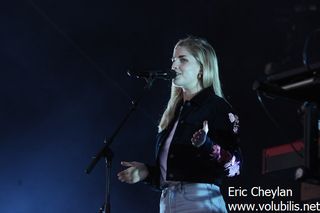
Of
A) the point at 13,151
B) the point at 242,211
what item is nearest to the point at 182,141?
the point at 242,211

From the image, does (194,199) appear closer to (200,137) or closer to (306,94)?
(200,137)

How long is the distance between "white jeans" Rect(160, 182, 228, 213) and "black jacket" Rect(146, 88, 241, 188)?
3 centimetres

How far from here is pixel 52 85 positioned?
4.66m

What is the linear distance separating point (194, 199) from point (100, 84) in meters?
2.55

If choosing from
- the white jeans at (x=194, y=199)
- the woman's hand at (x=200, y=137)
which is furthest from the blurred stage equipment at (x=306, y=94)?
the white jeans at (x=194, y=199)

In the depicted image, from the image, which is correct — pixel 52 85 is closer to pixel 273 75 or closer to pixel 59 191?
pixel 59 191

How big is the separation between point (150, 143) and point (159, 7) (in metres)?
1.12

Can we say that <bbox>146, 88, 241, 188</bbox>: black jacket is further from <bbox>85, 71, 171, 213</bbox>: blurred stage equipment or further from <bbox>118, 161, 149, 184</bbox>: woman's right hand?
<bbox>85, 71, 171, 213</bbox>: blurred stage equipment

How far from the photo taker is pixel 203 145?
7.23 feet

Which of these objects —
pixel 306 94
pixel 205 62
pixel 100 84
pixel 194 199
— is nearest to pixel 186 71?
pixel 205 62

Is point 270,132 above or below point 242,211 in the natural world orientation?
above

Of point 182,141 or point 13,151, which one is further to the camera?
point 13,151

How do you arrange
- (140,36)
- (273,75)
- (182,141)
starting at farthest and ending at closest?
(140,36) < (182,141) < (273,75)

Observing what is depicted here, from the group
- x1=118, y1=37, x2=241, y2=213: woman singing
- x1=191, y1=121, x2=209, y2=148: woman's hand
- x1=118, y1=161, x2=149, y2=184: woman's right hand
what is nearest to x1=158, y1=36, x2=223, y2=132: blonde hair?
x1=118, y1=37, x2=241, y2=213: woman singing
